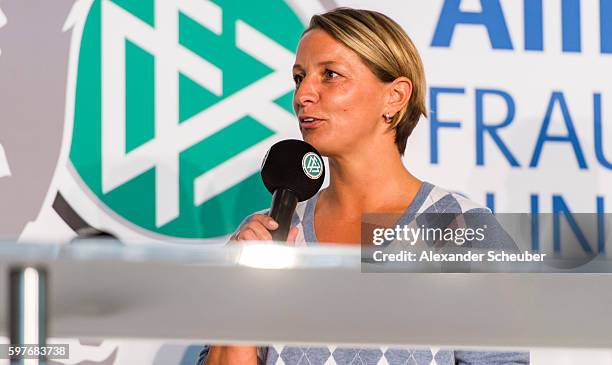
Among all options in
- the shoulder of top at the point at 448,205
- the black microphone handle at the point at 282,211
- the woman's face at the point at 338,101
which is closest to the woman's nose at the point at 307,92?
the woman's face at the point at 338,101

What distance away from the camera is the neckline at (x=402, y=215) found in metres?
1.67

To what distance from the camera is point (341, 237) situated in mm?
1700

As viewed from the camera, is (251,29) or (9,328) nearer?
(9,328)

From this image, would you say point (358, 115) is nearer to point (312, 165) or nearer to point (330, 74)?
point (330, 74)

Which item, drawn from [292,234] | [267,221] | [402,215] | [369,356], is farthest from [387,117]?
[267,221]

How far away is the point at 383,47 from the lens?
187cm

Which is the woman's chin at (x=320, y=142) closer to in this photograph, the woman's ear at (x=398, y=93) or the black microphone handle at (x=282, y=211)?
the woman's ear at (x=398, y=93)

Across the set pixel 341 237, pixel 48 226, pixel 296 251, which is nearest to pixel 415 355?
pixel 341 237

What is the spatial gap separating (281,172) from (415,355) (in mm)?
385

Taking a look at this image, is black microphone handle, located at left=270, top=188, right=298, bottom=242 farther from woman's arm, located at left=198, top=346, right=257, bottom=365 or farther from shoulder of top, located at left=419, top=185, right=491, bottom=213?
shoulder of top, located at left=419, top=185, right=491, bottom=213

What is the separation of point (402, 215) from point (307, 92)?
0.32 metres

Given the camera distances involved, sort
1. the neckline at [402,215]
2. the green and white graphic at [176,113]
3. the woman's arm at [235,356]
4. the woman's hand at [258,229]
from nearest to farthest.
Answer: the woman's hand at [258,229] → the woman's arm at [235,356] → the neckline at [402,215] → the green and white graphic at [176,113]

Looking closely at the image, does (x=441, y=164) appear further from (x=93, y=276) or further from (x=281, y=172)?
(x=93, y=276)

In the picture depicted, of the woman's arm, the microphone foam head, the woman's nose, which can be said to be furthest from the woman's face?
the woman's arm
